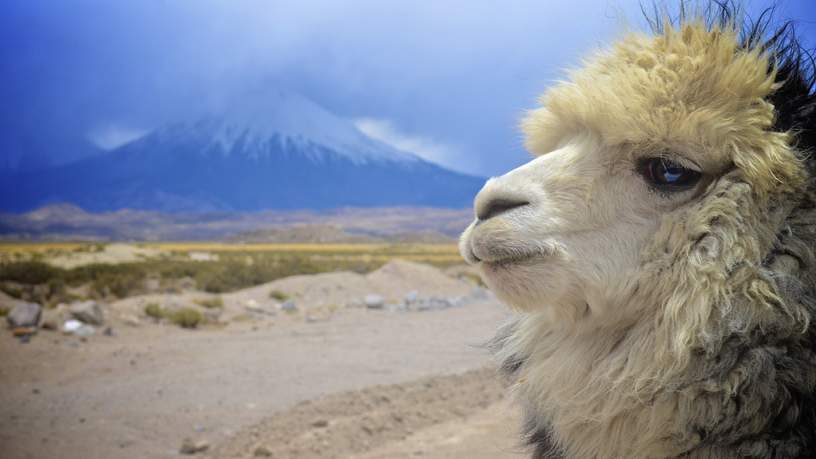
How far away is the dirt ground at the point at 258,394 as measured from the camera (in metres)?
5.74

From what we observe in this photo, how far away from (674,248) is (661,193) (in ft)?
0.71

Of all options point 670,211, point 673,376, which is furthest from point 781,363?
point 670,211

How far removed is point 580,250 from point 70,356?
10.5m

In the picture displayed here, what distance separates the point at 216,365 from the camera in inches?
397

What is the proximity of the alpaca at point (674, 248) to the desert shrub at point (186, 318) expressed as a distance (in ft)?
42.0

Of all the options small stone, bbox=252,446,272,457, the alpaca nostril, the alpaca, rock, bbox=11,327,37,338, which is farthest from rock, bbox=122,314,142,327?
the alpaca nostril

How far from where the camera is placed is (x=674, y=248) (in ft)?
7.06

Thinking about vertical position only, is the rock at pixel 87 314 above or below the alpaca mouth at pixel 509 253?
above

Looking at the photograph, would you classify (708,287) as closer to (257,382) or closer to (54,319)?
(257,382)

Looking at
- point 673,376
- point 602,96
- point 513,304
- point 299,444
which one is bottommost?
point 299,444

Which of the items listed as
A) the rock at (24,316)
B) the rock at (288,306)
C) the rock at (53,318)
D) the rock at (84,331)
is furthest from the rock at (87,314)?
the rock at (288,306)

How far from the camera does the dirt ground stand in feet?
18.8

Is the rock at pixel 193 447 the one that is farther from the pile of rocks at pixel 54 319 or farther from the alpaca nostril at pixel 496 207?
the pile of rocks at pixel 54 319

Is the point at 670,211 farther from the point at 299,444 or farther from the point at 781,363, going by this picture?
the point at 299,444
